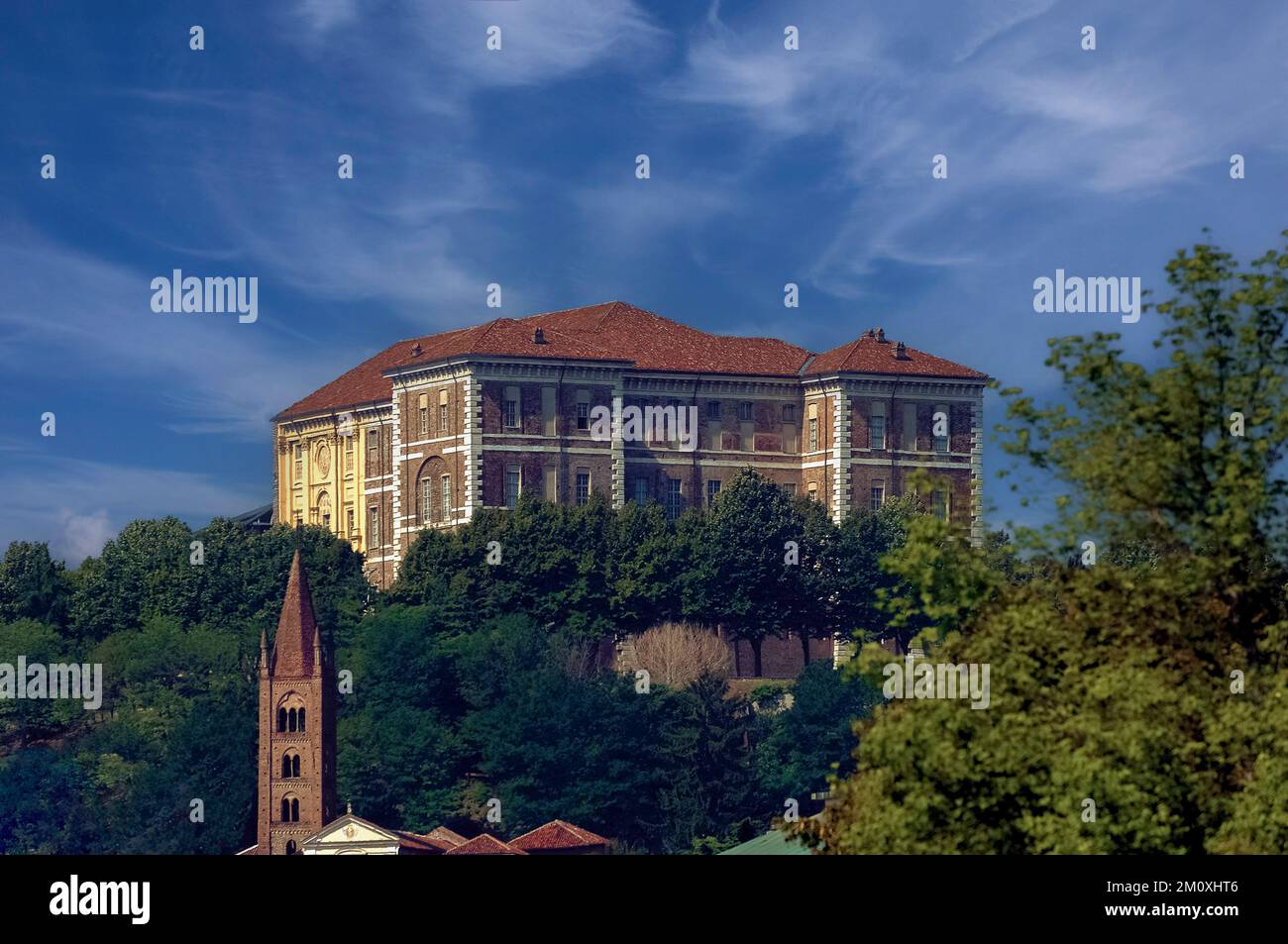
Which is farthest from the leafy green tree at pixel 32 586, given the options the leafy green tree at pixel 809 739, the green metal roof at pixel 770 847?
the green metal roof at pixel 770 847

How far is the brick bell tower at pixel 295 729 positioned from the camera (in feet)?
371

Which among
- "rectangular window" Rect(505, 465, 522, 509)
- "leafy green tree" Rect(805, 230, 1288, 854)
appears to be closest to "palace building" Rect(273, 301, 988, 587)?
"rectangular window" Rect(505, 465, 522, 509)

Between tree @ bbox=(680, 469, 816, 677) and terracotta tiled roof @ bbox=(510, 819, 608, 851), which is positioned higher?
tree @ bbox=(680, 469, 816, 677)

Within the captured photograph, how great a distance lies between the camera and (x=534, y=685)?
111500 mm

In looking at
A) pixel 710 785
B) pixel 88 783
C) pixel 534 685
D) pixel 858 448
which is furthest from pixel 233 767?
pixel 858 448

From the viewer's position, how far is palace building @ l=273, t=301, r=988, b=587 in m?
120

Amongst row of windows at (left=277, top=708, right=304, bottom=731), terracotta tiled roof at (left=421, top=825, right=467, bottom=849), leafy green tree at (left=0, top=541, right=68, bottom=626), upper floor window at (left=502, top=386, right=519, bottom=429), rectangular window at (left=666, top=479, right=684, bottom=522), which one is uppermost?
upper floor window at (left=502, top=386, right=519, bottom=429)

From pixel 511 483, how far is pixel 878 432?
17584 millimetres

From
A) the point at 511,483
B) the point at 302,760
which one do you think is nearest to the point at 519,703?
the point at 302,760

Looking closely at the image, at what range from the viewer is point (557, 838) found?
106 meters

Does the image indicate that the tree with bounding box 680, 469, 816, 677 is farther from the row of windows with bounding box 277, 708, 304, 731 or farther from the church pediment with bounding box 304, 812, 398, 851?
the row of windows with bounding box 277, 708, 304, 731

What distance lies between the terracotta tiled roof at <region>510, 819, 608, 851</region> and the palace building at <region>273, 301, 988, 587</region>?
56.4 feet
